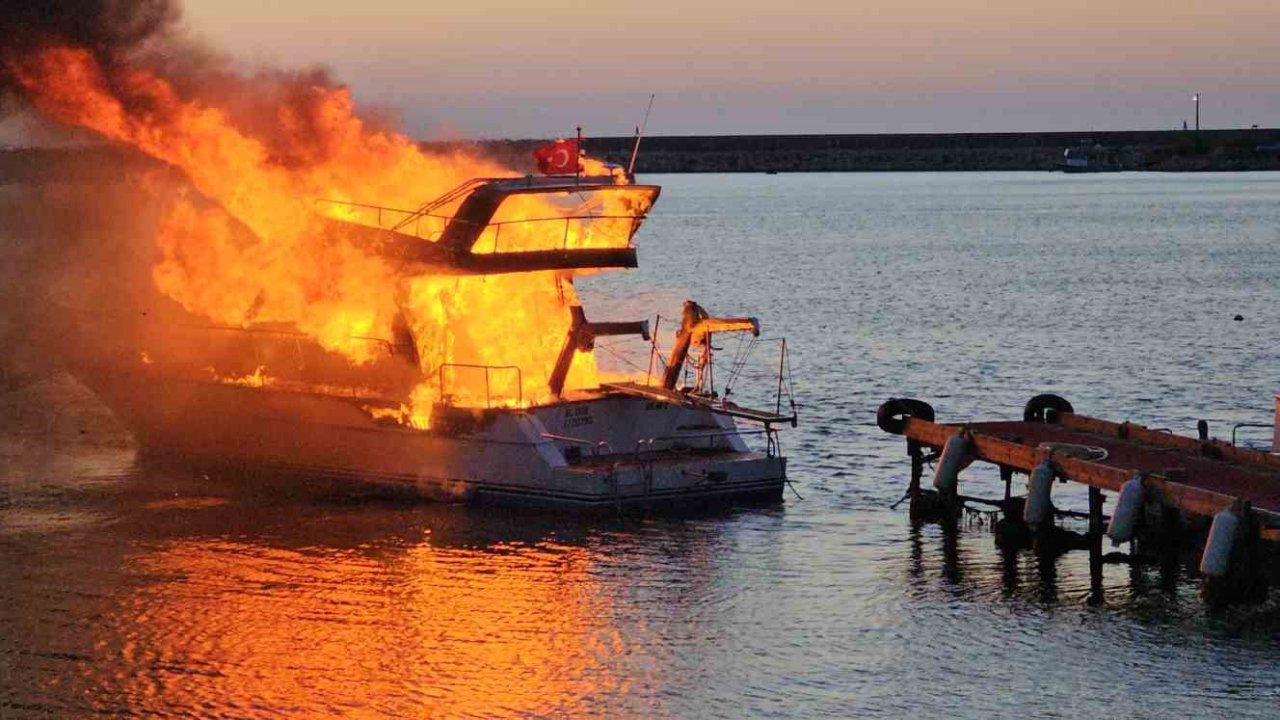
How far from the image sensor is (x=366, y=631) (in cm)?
2586

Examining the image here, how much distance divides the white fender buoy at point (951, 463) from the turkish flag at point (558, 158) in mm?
8081

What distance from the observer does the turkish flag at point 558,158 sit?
33.8m

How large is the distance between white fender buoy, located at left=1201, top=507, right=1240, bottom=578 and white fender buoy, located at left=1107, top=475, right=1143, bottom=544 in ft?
5.73

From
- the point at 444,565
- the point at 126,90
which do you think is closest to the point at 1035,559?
the point at 444,565

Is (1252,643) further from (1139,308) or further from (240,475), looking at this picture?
(1139,308)

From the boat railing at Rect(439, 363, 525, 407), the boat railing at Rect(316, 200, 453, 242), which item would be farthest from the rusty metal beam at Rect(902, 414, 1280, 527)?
the boat railing at Rect(316, 200, 453, 242)

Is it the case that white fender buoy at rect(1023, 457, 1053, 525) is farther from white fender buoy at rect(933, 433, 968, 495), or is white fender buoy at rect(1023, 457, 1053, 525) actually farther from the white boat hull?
the white boat hull

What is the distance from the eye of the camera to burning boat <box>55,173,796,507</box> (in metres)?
32.4

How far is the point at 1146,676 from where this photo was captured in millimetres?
23656

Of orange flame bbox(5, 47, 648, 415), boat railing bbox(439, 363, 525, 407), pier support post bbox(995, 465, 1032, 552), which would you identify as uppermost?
orange flame bbox(5, 47, 648, 415)

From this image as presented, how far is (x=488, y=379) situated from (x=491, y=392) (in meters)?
0.28

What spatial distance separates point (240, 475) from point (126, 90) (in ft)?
24.0

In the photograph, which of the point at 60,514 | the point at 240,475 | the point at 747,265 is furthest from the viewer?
the point at 747,265

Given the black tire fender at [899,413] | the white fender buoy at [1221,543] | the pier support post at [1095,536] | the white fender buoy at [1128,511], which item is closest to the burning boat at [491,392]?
the black tire fender at [899,413]
